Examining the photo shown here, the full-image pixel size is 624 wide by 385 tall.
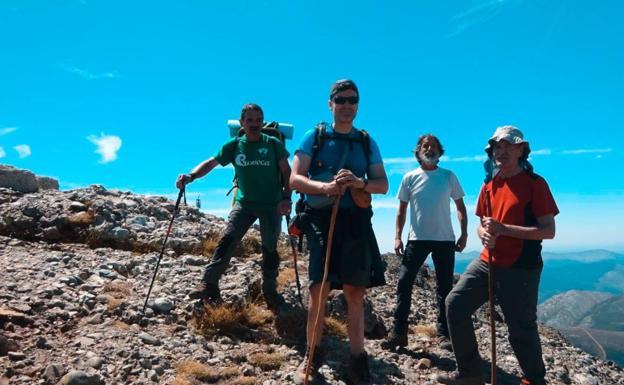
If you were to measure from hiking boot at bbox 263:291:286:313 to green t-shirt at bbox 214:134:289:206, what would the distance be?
1.81m

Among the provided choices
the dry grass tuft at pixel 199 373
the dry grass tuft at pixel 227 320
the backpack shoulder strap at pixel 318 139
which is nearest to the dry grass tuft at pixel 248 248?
the dry grass tuft at pixel 227 320

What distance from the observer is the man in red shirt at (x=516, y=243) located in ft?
16.5

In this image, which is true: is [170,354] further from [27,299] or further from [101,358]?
[27,299]

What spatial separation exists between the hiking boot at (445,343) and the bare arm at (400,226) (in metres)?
1.68

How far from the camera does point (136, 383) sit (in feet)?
17.7

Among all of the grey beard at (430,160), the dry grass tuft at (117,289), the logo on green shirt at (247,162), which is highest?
Result: the grey beard at (430,160)

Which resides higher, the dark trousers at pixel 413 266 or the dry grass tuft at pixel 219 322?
the dark trousers at pixel 413 266

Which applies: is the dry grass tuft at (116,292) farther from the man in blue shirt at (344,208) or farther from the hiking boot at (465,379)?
the hiking boot at (465,379)

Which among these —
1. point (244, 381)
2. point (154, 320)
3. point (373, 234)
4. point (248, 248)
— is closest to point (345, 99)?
point (373, 234)

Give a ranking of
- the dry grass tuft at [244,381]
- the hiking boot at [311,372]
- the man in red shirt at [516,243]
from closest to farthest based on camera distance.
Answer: the man in red shirt at [516,243] < the hiking boot at [311,372] < the dry grass tuft at [244,381]

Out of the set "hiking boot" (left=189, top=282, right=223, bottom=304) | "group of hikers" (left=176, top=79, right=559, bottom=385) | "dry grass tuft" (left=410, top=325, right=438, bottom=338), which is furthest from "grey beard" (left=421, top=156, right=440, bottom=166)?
"hiking boot" (left=189, top=282, right=223, bottom=304)

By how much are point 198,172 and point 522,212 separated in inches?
201

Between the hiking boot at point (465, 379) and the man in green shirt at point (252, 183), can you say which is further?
the man in green shirt at point (252, 183)

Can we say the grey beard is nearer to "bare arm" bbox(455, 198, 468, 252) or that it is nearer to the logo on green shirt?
"bare arm" bbox(455, 198, 468, 252)
